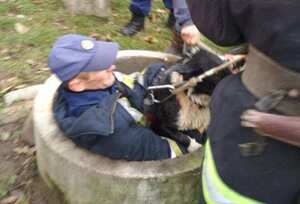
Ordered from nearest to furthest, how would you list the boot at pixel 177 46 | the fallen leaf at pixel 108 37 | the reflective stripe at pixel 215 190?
the reflective stripe at pixel 215 190, the boot at pixel 177 46, the fallen leaf at pixel 108 37

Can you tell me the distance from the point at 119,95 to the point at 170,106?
333 millimetres

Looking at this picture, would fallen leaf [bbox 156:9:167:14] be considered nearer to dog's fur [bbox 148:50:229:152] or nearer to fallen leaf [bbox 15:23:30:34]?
fallen leaf [bbox 15:23:30:34]

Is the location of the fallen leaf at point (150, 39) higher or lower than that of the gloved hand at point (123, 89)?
lower

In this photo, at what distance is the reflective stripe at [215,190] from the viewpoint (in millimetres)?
1722

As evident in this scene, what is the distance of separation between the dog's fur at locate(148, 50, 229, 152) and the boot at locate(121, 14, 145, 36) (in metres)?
2.06

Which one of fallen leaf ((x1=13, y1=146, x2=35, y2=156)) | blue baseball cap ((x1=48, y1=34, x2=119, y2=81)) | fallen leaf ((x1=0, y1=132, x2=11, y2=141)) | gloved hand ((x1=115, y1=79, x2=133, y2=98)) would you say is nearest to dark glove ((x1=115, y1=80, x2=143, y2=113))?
gloved hand ((x1=115, y1=79, x2=133, y2=98))

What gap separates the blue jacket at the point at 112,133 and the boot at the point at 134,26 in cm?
207

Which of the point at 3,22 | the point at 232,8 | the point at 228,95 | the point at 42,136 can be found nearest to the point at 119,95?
the point at 42,136

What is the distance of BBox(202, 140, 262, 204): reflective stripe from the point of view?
1.72 m

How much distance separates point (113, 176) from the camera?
2.52 meters

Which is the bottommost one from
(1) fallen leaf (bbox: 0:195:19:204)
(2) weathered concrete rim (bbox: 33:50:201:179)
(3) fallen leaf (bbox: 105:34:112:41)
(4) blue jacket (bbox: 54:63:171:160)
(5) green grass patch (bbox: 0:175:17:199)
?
(3) fallen leaf (bbox: 105:34:112:41)

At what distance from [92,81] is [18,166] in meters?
1.04

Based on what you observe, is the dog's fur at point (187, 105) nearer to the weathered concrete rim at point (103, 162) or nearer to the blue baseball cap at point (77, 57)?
the weathered concrete rim at point (103, 162)

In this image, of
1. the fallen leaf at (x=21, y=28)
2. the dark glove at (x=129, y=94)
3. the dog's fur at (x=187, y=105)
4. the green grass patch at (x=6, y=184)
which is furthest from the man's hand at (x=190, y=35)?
the fallen leaf at (x=21, y=28)
